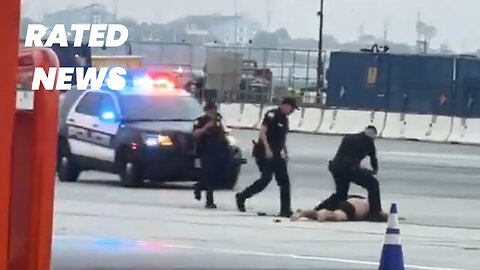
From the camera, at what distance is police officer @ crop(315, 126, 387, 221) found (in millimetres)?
15336

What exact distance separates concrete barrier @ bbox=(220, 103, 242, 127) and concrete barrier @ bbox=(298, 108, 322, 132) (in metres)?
2.21

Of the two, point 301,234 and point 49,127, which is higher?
point 49,127

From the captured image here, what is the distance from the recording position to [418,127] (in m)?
40.4

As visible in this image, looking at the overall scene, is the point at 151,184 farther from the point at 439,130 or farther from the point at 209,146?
the point at 439,130

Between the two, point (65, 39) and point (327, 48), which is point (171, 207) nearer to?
point (65, 39)

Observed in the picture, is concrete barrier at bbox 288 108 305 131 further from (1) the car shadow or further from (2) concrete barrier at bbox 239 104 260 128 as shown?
(1) the car shadow

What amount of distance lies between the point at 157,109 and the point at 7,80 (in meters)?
17.8

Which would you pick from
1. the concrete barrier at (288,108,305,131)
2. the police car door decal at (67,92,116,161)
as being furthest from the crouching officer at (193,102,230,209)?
the concrete barrier at (288,108,305,131)

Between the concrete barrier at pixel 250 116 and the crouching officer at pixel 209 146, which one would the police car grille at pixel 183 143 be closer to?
the crouching officer at pixel 209 146

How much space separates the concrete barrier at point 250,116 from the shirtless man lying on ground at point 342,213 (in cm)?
2593

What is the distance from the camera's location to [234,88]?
51.6 meters

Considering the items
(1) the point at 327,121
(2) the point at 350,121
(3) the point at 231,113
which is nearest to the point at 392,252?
(2) the point at 350,121

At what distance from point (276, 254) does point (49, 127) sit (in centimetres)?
875

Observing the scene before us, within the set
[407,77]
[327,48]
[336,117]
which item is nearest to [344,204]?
[336,117]
